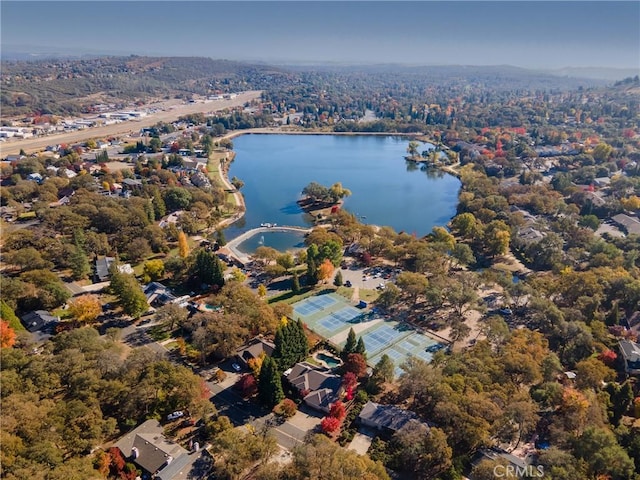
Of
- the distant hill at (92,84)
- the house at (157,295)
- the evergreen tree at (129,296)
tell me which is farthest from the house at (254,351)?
the distant hill at (92,84)

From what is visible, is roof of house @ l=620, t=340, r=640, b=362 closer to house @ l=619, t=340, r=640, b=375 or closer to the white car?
house @ l=619, t=340, r=640, b=375

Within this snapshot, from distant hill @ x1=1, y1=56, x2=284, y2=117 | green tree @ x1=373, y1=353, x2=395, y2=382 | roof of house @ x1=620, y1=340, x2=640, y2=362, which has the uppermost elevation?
distant hill @ x1=1, y1=56, x2=284, y2=117

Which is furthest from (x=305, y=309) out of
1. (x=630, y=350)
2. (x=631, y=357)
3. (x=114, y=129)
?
(x=114, y=129)

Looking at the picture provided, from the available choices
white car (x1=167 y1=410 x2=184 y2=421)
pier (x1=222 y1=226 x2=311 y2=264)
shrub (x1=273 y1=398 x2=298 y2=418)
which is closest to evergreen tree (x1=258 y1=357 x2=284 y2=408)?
shrub (x1=273 y1=398 x2=298 y2=418)

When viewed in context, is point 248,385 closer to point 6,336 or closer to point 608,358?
point 6,336

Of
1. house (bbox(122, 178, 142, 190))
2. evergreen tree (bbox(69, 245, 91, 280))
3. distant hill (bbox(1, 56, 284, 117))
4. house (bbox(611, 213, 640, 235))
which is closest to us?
evergreen tree (bbox(69, 245, 91, 280))

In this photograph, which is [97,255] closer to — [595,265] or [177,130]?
[595,265]

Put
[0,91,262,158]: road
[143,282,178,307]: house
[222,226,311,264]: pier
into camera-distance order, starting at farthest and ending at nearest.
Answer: [0,91,262,158]: road → [222,226,311,264]: pier → [143,282,178,307]: house

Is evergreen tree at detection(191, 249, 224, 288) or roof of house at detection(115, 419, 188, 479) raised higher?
evergreen tree at detection(191, 249, 224, 288)
